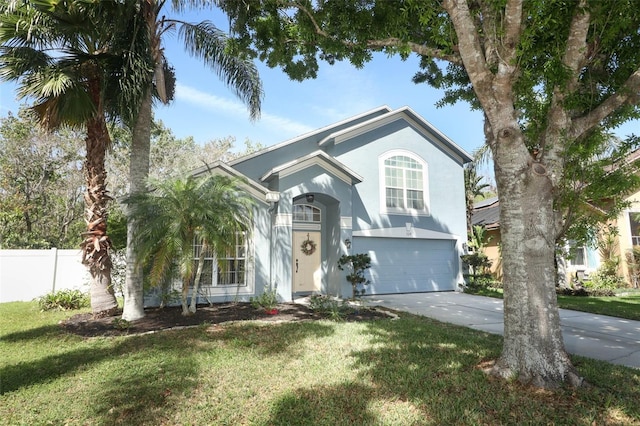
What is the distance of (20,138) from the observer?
18.2 metres

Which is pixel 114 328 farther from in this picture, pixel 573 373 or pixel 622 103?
pixel 622 103

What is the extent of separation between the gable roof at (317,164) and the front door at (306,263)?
100 inches

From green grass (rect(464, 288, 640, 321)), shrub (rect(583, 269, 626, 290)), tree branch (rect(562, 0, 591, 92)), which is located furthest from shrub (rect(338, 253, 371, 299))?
shrub (rect(583, 269, 626, 290))

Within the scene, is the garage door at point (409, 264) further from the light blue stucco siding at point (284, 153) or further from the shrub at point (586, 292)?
the light blue stucco siding at point (284, 153)

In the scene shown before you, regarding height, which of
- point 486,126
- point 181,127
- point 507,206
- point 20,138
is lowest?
point 507,206

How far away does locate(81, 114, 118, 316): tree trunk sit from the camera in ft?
29.5

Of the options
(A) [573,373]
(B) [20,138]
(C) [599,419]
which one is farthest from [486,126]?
(B) [20,138]

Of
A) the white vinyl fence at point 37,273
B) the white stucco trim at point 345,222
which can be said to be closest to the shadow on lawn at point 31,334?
the white vinyl fence at point 37,273

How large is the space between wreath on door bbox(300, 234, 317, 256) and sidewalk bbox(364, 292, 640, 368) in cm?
279

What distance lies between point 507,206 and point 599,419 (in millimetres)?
2516

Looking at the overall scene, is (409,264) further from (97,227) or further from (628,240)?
(97,227)

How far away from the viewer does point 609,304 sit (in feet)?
36.7

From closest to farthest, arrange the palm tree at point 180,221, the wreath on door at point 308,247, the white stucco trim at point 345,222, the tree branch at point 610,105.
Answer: the tree branch at point 610,105 < the palm tree at point 180,221 < the white stucco trim at point 345,222 < the wreath on door at point 308,247

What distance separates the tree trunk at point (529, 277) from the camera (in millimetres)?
4406
